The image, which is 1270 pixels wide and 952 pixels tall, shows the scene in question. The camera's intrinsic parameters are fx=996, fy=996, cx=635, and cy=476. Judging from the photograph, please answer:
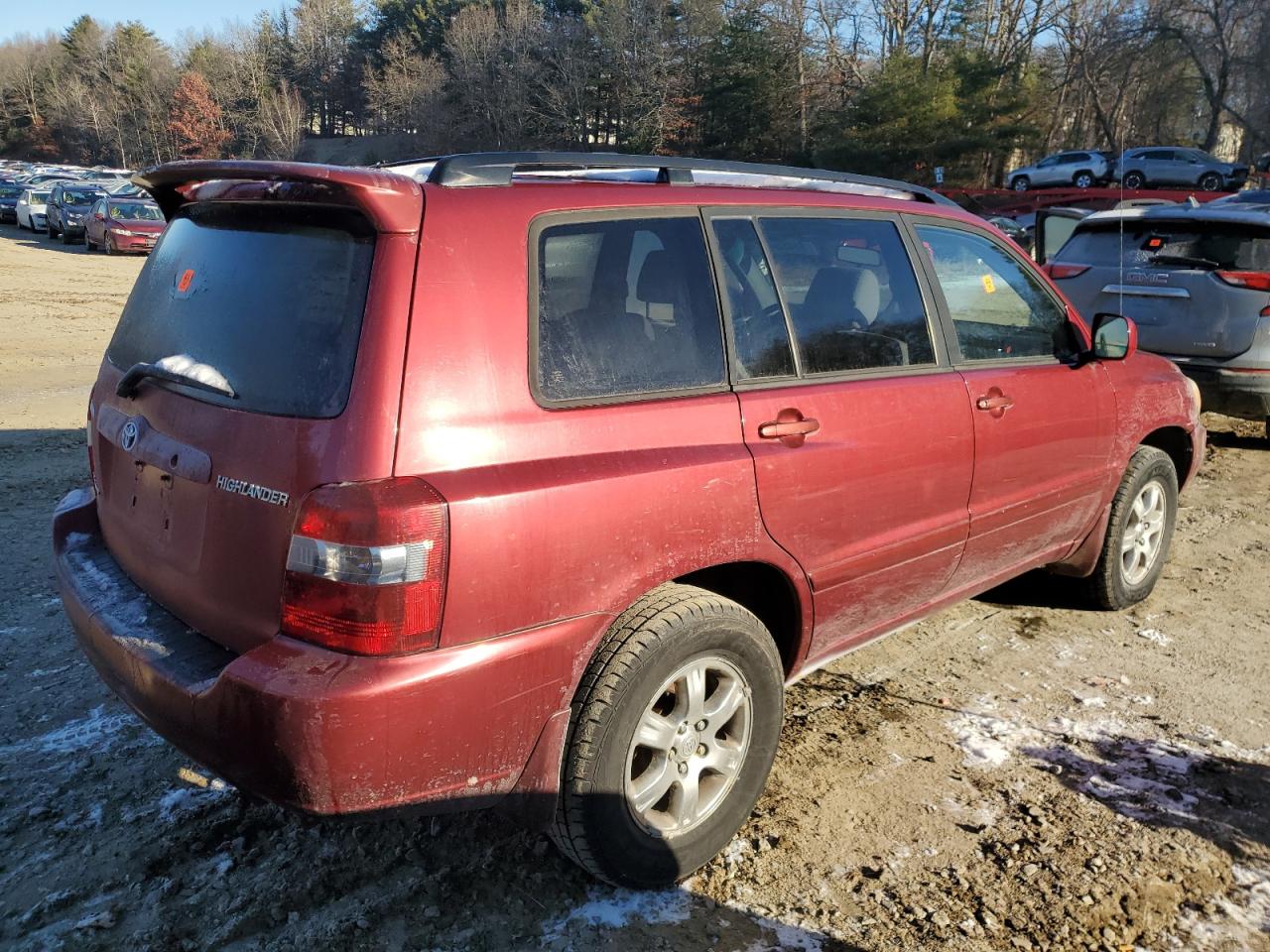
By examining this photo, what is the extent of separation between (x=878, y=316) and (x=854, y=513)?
73cm

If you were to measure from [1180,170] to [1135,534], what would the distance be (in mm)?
37501

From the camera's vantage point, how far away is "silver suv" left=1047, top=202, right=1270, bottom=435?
22.4ft

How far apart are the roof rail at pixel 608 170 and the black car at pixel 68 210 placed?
29831mm

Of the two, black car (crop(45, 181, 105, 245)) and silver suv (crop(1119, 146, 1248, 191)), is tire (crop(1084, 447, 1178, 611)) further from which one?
silver suv (crop(1119, 146, 1248, 191))

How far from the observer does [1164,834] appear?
304cm

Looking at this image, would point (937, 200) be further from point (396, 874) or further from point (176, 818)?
point (176, 818)

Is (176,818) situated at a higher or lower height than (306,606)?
lower

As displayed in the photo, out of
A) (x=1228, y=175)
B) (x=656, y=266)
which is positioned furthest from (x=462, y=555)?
(x=1228, y=175)

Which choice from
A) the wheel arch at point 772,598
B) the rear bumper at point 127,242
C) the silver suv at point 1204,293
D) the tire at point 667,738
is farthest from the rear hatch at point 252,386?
the rear bumper at point 127,242

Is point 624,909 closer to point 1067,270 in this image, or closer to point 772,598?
point 772,598

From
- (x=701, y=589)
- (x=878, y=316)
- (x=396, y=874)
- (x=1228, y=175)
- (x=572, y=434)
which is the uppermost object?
(x=1228, y=175)

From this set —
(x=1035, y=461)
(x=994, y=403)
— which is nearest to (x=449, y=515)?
(x=994, y=403)

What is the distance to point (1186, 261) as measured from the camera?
709 cm

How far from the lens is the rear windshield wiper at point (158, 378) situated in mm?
2487
